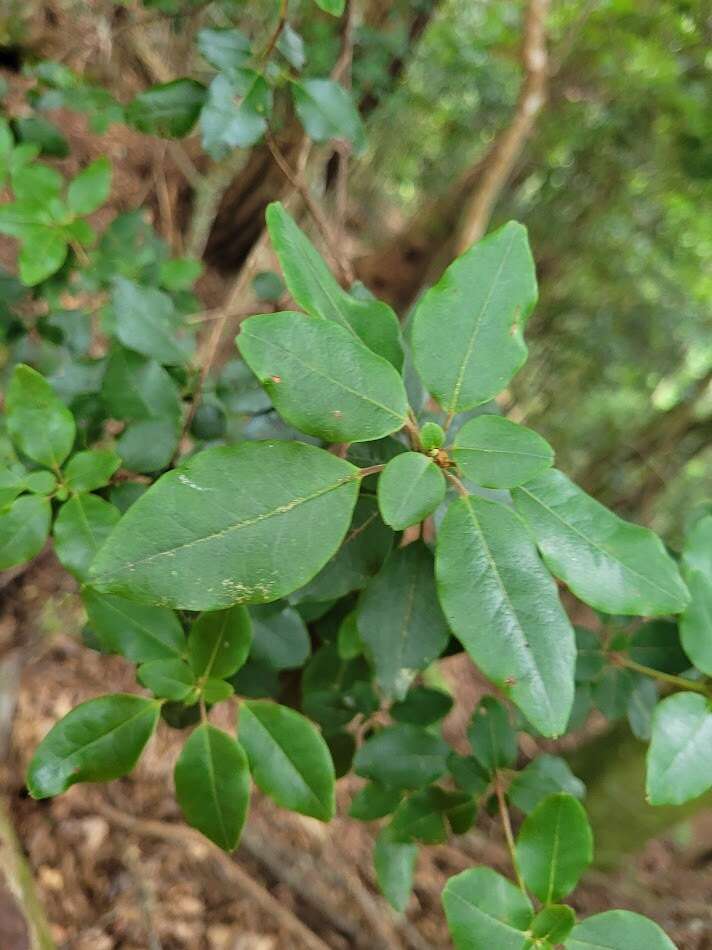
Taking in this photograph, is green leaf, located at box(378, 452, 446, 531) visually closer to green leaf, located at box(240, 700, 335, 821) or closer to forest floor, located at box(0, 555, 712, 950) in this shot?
green leaf, located at box(240, 700, 335, 821)

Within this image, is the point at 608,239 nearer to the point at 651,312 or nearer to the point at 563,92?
the point at 651,312

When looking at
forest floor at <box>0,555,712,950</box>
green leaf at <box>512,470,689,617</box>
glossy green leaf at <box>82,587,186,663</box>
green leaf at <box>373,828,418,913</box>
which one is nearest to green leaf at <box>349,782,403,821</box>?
green leaf at <box>373,828,418,913</box>

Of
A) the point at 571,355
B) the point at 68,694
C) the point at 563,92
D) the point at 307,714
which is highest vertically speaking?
the point at 563,92

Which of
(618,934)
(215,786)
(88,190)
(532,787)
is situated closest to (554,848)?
(618,934)

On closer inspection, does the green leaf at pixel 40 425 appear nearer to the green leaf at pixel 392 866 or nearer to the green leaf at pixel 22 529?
the green leaf at pixel 22 529

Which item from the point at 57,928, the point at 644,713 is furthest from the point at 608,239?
the point at 57,928

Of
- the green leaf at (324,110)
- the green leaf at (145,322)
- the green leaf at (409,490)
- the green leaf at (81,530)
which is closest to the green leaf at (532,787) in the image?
the green leaf at (409,490)
